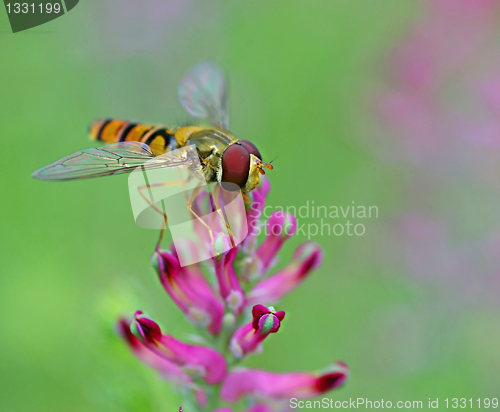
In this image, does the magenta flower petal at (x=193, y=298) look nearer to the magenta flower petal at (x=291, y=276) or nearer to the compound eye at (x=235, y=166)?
the magenta flower petal at (x=291, y=276)

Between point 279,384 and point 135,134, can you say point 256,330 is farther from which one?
point 135,134

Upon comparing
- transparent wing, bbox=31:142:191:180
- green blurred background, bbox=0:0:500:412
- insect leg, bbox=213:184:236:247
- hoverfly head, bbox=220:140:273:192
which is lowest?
green blurred background, bbox=0:0:500:412

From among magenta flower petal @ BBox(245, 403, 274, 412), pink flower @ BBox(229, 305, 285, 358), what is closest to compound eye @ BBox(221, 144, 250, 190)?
pink flower @ BBox(229, 305, 285, 358)

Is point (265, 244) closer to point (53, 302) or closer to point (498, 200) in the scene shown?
point (53, 302)

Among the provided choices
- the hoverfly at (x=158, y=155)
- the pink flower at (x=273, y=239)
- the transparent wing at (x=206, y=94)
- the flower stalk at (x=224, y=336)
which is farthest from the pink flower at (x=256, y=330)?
the transparent wing at (x=206, y=94)

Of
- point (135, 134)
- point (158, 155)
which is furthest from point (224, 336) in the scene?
point (135, 134)

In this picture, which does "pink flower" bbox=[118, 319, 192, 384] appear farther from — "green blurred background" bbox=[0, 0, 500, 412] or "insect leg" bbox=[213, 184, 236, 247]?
"insect leg" bbox=[213, 184, 236, 247]

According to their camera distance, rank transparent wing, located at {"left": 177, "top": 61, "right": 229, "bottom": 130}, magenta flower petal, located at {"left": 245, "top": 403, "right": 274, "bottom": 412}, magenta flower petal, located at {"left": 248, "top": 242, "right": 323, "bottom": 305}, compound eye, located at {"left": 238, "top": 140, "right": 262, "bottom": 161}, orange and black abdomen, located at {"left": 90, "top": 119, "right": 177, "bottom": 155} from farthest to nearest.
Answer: transparent wing, located at {"left": 177, "top": 61, "right": 229, "bottom": 130} < orange and black abdomen, located at {"left": 90, "top": 119, "right": 177, "bottom": 155} < compound eye, located at {"left": 238, "top": 140, "right": 262, "bottom": 161} < magenta flower petal, located at {"left": 248, "top": 242, "right": 323, "bottom": 305} < magenta flower petal, located at {"left": 245, "top": 403, "right": 274, "bottom": 412}
